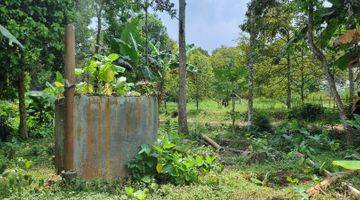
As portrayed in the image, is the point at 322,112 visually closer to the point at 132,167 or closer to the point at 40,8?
the point at 40,8

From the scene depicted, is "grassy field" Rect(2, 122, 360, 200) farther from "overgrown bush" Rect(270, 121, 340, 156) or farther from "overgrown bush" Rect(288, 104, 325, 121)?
"overgrown bush" Rect(288, 104, 325, 121)

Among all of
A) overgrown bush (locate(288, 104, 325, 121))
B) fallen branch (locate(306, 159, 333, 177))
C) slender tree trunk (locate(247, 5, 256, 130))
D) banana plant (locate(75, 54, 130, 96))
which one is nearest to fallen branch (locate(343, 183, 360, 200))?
fallen branch (locate(306, 159, 333, 177))

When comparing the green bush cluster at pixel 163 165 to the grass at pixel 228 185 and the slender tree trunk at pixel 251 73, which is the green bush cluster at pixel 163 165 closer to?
the grass at pixel 228 185

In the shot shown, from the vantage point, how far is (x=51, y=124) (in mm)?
15875

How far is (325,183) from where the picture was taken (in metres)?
6.81

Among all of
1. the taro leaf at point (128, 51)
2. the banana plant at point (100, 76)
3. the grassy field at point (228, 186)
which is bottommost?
the grassy field at point (228, 186)

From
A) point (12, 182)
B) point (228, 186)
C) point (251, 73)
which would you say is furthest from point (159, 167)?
point (251, 73)

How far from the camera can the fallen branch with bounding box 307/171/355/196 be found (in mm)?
6480

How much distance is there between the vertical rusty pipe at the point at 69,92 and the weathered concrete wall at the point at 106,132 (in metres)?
0.10

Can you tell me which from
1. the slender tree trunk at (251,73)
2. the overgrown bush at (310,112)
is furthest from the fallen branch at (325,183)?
the overgrown bush at (310,112)

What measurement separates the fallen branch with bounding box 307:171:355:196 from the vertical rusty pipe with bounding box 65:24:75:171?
352cm

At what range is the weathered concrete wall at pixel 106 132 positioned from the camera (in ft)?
23.3

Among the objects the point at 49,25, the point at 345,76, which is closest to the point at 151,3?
the point at 49,25

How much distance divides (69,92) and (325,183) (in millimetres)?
4021
